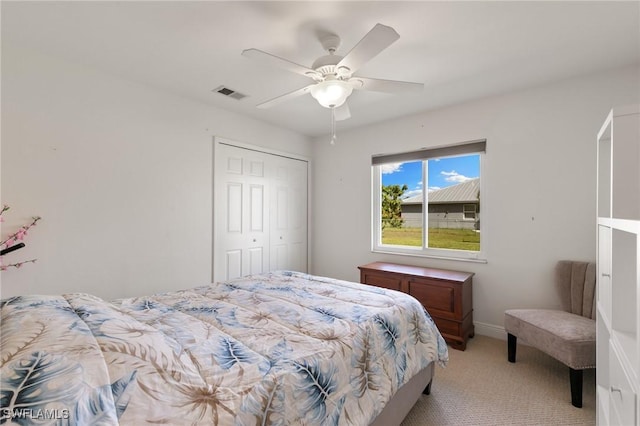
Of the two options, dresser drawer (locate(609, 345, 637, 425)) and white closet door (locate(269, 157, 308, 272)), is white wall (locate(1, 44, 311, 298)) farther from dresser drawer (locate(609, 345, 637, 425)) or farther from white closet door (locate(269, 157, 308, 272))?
dresser drawer (locate(609, 345, 637, 425))

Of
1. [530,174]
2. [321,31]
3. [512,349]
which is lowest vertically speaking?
[512,349]

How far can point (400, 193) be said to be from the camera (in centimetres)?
378

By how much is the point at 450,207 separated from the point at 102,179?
3556mm

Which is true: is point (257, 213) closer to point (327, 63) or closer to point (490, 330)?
point (327, 63)

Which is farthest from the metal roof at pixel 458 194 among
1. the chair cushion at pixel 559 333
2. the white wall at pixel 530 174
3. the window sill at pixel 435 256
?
the chair cushion at pixel 559 333

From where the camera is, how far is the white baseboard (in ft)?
9.57

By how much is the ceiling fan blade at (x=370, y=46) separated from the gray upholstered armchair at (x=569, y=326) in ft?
7.48

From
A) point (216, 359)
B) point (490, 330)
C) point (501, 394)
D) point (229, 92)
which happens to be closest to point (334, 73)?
point (229, 92)

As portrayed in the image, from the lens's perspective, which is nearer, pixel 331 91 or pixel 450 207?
pixel 331 91

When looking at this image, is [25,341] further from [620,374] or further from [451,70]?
[451,70]

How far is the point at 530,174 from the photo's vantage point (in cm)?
276

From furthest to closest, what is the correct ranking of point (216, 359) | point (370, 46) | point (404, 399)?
point (404, 399)
point (370, 46)
point (216, 359)

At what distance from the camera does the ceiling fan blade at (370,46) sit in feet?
4.63

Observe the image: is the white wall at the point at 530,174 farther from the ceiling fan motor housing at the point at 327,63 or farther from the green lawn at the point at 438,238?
the ceiling fan motor housing at the point at 327,63
